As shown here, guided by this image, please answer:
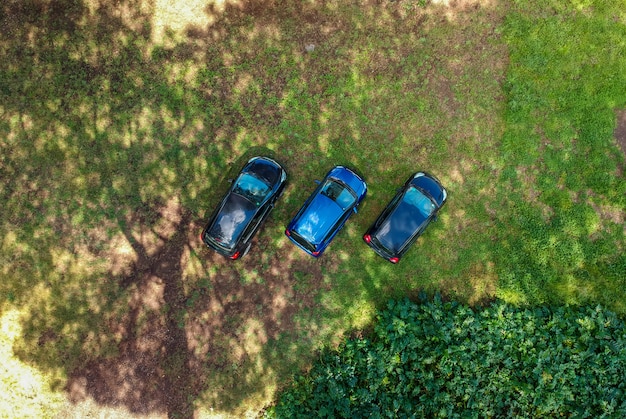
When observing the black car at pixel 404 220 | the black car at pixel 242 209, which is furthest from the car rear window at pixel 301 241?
the black car at pixel 404 220

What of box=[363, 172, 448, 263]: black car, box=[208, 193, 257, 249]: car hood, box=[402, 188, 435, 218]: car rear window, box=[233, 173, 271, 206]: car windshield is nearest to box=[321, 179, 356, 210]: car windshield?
box=[363, 172, 448, 263]: black car

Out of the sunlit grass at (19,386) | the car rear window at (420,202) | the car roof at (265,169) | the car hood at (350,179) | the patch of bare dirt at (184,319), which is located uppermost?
the car rear window at (420,202)

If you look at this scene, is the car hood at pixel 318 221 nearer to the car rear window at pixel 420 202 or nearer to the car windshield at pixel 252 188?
the car windshield at pixel 252 188

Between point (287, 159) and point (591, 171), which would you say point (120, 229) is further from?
point (591, 171)

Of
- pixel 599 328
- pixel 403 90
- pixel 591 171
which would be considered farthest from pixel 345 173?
pixel 599 328

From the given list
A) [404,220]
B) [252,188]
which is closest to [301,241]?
[252,188]

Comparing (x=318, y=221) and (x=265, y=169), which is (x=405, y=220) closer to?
(x=318, y=221)
